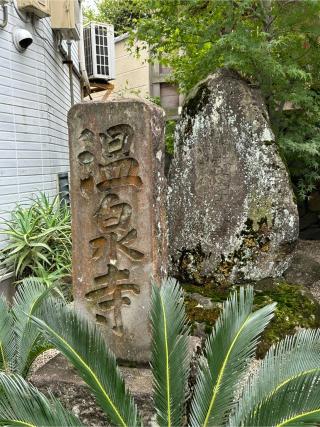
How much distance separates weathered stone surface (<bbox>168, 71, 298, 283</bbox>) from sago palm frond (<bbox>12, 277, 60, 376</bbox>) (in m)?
1.76

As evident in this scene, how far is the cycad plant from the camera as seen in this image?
2.09 m

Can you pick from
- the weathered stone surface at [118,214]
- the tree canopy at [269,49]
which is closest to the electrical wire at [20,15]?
the tree canopy at [269,49]

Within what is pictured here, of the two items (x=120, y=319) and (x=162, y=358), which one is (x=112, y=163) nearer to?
(x=120, y=319)

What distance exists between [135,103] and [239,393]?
1.78 meters

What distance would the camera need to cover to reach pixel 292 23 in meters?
5.49

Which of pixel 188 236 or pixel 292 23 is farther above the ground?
pixel 292 23

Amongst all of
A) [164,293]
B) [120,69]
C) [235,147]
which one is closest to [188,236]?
[235,147]

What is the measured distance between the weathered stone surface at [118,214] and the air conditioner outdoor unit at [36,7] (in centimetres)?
365

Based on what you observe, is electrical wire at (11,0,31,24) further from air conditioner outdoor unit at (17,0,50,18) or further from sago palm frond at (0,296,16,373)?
sago palm frond at (0,296,16,373)

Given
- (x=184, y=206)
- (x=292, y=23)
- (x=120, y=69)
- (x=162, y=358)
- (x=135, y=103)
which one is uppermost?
A: (x=120, y=69)

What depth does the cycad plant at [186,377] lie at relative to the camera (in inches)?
82.1

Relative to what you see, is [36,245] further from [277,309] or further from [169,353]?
[169,353]

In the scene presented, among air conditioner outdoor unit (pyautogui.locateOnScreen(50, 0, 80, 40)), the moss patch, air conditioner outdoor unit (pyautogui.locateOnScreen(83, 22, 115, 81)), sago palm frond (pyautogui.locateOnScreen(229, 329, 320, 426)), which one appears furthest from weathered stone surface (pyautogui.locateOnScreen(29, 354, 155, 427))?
air conditioner outdoor unit (pyautogui.locateOnScreen(83, 22, 115, 81))

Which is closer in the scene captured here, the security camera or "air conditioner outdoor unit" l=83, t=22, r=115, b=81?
the security camera
